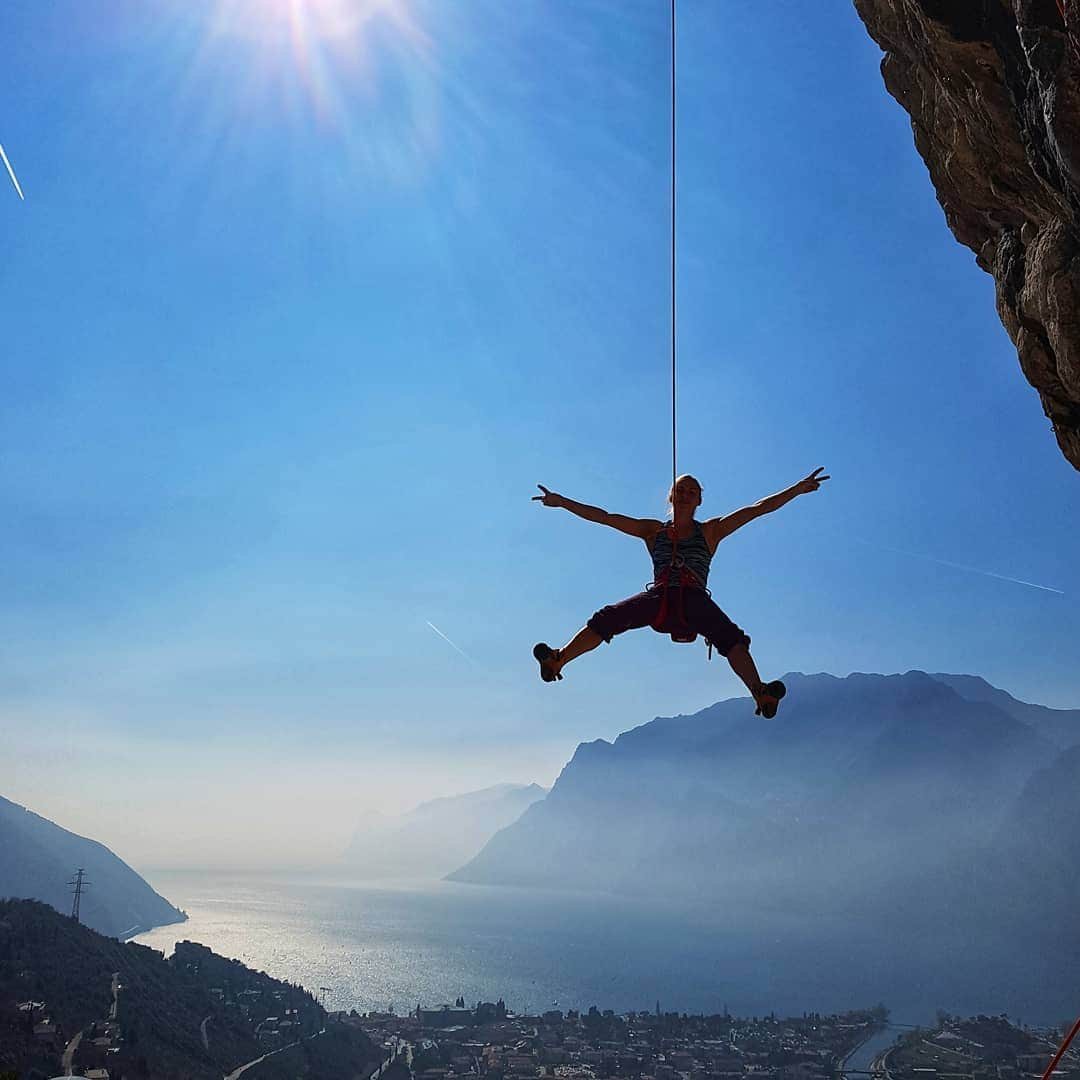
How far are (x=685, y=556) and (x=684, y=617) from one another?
1.25ft

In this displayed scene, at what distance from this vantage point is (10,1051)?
21875mm

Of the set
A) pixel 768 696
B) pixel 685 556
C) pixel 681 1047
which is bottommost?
pixel 681 1047

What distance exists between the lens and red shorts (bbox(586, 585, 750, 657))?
4.79 m

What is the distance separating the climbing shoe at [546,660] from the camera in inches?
189

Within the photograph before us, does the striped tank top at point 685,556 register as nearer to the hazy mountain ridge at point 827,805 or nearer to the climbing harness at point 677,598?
the climbing harness at point 677,598

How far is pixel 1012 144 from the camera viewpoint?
5.56 meters

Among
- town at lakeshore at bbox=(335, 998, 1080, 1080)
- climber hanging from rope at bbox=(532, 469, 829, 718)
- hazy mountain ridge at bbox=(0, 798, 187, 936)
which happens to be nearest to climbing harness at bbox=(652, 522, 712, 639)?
climber hanging from rope at bbox=(532, 469, 829, 718)

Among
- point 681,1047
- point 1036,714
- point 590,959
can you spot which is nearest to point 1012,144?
point 681,1047

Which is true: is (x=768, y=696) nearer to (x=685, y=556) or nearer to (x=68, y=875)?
(x=685, y=556)

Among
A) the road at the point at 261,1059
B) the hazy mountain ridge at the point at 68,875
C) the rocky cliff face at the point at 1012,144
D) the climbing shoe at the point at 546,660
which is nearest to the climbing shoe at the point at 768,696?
the climbing shoe at the point at 546,660

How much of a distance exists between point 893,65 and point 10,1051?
28.8 m

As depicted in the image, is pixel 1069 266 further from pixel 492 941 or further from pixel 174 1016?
pixel 492 941

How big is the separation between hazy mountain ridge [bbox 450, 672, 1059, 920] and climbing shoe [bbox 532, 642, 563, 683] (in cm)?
12519

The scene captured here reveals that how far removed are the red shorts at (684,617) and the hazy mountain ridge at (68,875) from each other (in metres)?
91.9
